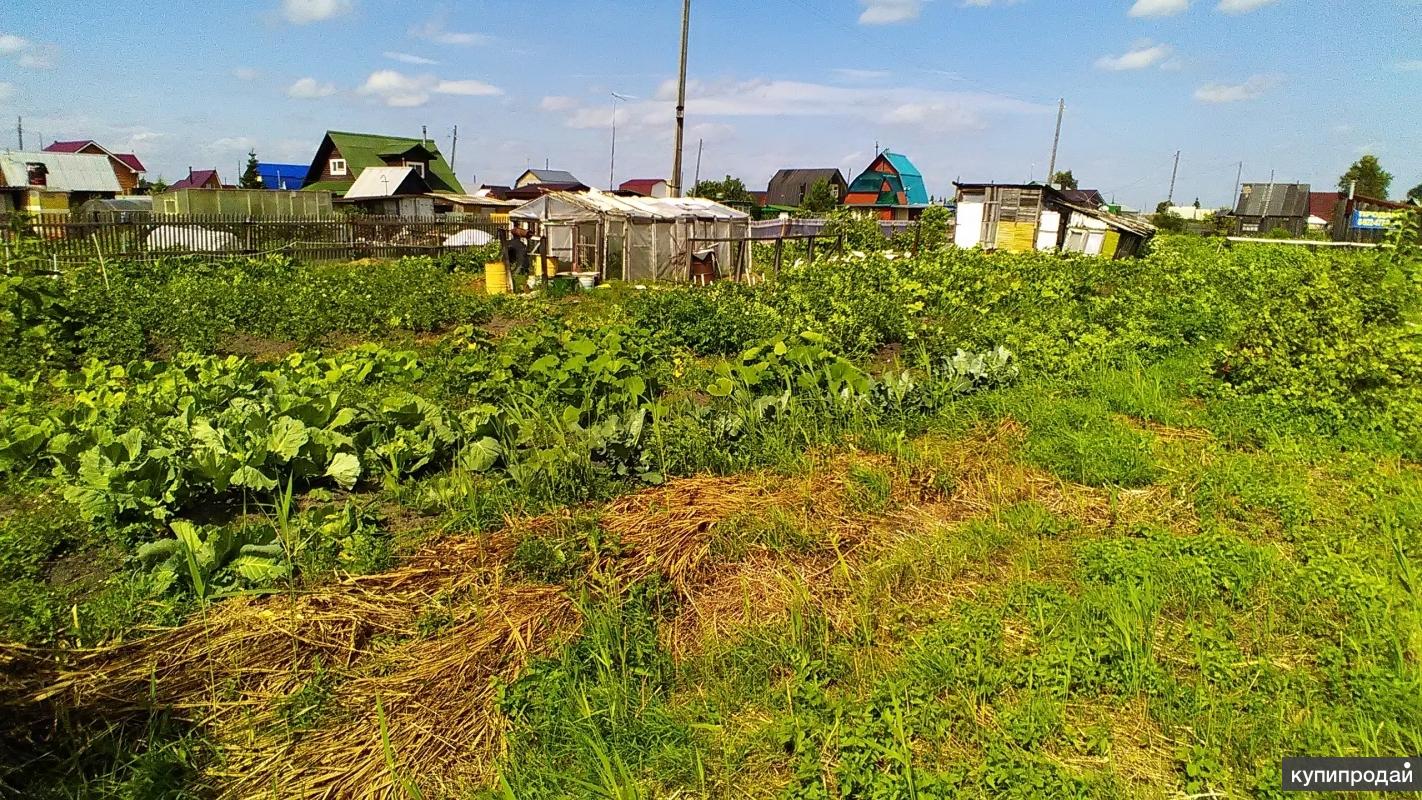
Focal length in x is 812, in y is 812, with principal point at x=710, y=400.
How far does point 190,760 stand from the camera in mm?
2637

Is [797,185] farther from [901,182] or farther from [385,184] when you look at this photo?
[385,184]

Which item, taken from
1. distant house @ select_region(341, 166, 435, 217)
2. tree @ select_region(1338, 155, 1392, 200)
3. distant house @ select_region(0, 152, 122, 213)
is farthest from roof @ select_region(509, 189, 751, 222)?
tree @ select_region(1338, 155, 1392, 200)

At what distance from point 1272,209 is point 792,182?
31.8 metres

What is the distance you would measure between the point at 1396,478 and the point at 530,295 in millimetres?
12582

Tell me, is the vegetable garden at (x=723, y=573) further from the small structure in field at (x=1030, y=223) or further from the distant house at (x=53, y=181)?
the distant house at (x=53, y=181)

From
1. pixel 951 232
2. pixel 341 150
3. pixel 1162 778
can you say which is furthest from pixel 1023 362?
pixel 341 150

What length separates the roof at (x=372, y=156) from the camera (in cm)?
4028

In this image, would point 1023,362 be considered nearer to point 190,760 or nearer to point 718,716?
point 718,716

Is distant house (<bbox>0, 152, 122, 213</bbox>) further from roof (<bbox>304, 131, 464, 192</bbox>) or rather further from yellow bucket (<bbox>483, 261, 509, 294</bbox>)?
yellow bucket (<bbox>483, 261, 509, 294</bbox>)

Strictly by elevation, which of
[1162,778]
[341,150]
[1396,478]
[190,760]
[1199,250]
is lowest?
[190,760]

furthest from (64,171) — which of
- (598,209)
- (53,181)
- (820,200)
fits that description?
(820,200)

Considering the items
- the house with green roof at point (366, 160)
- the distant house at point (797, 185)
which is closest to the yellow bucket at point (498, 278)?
the house with green roof at point (366, 160)

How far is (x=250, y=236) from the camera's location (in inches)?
778

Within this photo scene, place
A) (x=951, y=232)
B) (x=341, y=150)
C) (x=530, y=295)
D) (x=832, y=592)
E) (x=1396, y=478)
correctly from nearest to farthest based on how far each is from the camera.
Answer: (x=832, y=592) → (x=1396, y=478) → (x=530, y=295) → (x=951, y=232) → (x=341, y=150)
